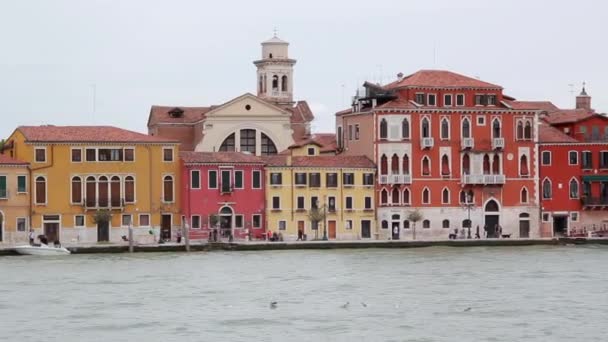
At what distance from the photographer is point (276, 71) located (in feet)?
299

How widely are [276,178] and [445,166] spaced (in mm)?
7256

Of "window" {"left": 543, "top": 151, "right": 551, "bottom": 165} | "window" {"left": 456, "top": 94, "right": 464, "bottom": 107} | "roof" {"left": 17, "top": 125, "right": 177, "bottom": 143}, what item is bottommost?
"window" {"left": 543, "top": 151, "right": 551, "bottom": 165}

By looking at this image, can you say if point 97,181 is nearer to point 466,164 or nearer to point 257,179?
point 257,179

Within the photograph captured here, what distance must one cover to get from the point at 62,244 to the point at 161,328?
94.6 ft

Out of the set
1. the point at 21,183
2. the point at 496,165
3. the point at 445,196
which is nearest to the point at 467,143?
the point at 496,165

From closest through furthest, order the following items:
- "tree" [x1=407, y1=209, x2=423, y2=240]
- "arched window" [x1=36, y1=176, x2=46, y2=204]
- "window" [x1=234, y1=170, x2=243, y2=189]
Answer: "arched window" [x1=36, y1=176, x2=46, y2=204]
"window" [x1=234, y1=170, x2=243, y2=189]
"tree" [x1=407, y1=209, x2=423, y2=240]

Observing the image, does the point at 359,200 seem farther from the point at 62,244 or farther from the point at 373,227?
the point at 62,244

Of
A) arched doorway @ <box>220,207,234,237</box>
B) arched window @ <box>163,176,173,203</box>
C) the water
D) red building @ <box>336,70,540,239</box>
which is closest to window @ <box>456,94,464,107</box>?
red building @ <box>336,70,540,239</box>

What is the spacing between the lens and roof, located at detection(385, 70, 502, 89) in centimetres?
7919

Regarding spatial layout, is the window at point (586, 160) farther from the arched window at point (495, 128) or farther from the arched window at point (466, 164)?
the arched window at point (466, 164)

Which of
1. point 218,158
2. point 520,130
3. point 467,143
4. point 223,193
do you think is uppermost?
point 520,130

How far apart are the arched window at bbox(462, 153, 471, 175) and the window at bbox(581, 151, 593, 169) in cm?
479

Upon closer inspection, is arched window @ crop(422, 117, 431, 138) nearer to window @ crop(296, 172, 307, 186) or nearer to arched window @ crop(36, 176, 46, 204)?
window @ crop(296, 172, 307, 186)

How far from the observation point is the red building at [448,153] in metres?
78.2
